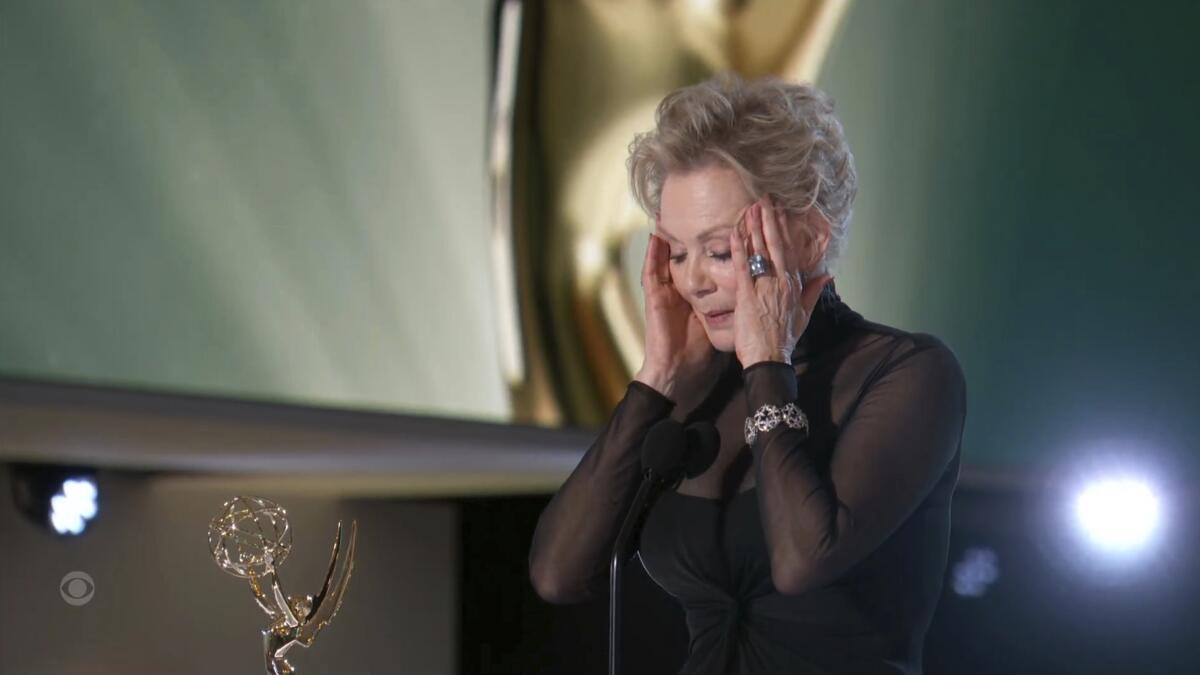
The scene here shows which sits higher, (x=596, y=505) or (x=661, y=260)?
(x=661, y=260)

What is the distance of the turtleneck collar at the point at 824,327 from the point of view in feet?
6.09

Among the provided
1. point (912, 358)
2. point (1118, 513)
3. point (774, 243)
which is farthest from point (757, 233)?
point (1118, 513)

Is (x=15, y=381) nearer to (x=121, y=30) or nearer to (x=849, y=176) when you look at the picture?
(x=121, y=30)

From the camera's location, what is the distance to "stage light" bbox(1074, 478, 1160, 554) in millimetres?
3688

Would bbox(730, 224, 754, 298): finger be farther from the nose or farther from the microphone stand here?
the microphone stand

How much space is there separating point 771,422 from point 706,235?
0.29 meters

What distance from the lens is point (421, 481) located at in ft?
9.65

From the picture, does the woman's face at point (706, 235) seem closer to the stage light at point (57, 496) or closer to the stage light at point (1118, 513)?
the stage light at point (57, 496)

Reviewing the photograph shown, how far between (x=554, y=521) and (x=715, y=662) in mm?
292

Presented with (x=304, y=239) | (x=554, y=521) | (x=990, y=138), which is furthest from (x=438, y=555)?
(x=990, y=138)

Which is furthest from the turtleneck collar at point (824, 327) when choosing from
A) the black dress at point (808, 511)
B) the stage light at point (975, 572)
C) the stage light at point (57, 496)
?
the stage light at point (975, 572)

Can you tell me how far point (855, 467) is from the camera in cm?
167

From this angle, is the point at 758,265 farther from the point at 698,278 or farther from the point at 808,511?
the point at 808,511

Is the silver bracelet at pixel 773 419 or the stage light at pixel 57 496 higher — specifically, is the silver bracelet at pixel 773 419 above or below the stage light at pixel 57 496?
above
